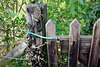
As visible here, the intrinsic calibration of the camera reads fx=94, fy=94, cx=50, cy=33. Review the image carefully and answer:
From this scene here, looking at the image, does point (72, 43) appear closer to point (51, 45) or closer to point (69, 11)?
point (51, 45)

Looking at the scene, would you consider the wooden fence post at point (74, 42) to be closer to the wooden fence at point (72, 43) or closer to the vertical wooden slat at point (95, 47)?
the wooden fence at point (72, 43)

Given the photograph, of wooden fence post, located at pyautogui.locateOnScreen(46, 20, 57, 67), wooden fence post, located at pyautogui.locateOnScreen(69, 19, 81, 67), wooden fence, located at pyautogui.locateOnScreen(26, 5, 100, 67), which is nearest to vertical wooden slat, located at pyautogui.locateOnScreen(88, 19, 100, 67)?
wooden fence, located at pyautogui.locateOnScreen(26, 5, 100, 67)

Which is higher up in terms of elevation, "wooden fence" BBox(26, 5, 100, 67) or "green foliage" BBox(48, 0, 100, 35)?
"green foliage" BBox(48, 0, 100, 35)

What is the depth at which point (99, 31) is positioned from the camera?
4.11 feet

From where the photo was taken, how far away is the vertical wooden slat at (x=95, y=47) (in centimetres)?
125

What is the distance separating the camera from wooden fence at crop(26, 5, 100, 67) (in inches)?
49.5

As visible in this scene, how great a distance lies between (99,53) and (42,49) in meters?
0.85

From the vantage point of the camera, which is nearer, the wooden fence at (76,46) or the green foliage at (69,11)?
the wooden fence at (76,46)

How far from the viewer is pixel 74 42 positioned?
1.33 meters

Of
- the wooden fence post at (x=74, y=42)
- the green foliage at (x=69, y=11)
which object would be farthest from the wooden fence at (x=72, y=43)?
the green foliage at (x=69, y=11)

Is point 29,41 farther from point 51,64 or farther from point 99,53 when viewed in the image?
point 99,53

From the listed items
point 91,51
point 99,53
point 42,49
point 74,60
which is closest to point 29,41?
point 42,49

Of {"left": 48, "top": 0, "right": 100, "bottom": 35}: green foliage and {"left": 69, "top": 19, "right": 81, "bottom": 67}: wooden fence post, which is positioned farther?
{"left": 48, "top": 0, "right": 100, "bottom": 35}: green foliage

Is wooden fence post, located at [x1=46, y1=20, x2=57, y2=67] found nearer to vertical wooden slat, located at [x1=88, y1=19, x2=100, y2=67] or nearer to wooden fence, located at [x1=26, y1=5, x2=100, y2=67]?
wooden fence, located at [x1=26, y1=5, x2=100, y2=67]
